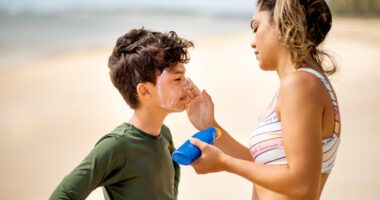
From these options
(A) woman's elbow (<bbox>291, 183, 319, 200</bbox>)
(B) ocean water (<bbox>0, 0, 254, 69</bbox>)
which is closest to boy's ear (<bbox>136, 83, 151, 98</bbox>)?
(A) woman's elbow (<bbox>291, 183, 319, 200</bbox>)

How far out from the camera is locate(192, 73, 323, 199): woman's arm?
212 cm

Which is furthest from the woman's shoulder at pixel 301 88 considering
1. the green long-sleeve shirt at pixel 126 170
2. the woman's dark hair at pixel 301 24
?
the green long-sleeve shirt at pixel 126 170

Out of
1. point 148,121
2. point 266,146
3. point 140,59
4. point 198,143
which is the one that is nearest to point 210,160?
point 198,143

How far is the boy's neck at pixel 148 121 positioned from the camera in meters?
2.72

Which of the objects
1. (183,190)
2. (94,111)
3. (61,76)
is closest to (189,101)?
(183,190)

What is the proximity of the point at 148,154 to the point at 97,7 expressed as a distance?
19.5 metres

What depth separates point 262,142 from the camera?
2.31m

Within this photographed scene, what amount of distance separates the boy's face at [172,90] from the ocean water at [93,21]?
1173 cm

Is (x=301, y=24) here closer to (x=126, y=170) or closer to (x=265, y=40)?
(x=265, y=40)

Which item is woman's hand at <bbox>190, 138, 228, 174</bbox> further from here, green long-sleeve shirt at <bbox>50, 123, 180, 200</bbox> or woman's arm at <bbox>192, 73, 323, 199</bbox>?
green long-sleeve shirt at <bbox>50, 123, 180, 200</bbox>

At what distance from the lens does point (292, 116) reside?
2139 millimetres

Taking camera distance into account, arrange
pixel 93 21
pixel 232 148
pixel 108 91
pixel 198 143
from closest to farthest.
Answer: pixel 198 143
pixel 232 148
pixel 108 91
pixel 93 21

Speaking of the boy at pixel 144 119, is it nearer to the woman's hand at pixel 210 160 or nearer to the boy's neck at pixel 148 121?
the boy's neck at pixel 148 121

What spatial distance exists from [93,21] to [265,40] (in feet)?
57.8
